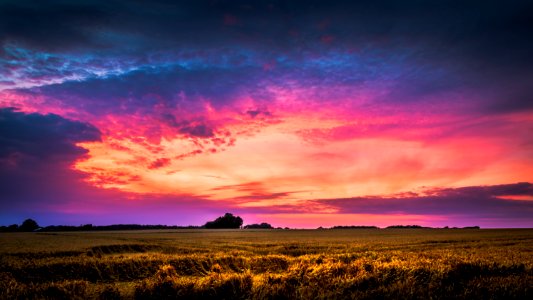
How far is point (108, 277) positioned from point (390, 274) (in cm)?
1208

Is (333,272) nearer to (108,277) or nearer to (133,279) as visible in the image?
(133,279)

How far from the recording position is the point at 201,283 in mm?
8758

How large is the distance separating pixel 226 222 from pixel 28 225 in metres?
67.8

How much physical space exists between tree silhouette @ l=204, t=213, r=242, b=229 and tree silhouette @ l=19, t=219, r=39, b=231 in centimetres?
5941

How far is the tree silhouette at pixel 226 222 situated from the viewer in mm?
142250

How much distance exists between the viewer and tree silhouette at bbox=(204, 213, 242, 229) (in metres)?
142

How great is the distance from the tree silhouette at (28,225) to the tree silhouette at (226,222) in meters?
59.4

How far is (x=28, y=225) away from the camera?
121750mm

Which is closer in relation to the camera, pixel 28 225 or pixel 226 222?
pixel 28 225

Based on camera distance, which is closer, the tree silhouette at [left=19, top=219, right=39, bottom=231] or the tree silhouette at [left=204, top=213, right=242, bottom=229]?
the tree silhouette at [left=19, top=219, right=39, bottom=231]

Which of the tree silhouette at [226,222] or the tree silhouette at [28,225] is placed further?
the tree silhouette at [226,222]

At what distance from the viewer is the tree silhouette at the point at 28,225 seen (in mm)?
120188

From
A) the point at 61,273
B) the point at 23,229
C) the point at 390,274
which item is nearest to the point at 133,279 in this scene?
the point at 61,273

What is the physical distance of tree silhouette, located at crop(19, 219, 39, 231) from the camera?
120 meters
